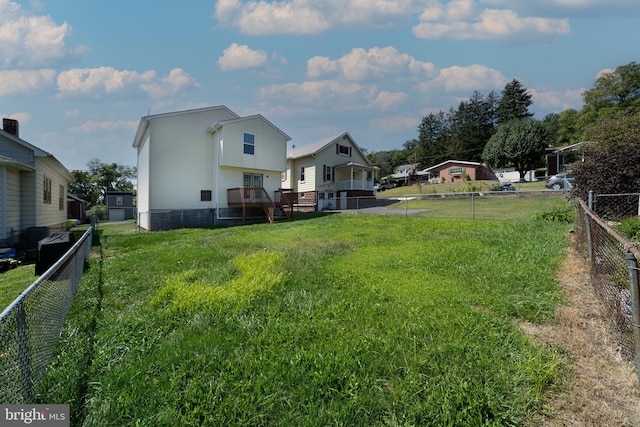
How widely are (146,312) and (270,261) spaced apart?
2.43m

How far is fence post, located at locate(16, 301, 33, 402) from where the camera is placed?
7.17ft

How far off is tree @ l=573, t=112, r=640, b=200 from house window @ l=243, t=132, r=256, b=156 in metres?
15.2

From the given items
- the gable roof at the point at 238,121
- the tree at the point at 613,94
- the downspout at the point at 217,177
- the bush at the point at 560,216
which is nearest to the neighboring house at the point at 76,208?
the downspout at the point at 217,177

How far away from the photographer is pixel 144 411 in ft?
6.68

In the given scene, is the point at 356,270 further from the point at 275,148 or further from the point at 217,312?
the point at 275,148

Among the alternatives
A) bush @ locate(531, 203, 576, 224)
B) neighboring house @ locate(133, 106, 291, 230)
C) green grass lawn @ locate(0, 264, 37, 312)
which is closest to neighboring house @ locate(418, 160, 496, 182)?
neighboring house @ locate(133, 106, 291, 230)

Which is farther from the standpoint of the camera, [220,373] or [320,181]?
[320,181]

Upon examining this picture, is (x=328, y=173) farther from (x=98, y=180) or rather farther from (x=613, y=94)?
(x=98, y=180)

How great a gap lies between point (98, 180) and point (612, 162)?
5896cm

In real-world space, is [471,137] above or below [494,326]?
above

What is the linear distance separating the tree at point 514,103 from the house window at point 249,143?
47265 mm

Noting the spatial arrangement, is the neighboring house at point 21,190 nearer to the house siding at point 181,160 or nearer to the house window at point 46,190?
the house window at point 46,190

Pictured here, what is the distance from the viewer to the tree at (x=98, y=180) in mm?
44969

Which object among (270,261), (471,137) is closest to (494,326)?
(270,261)
